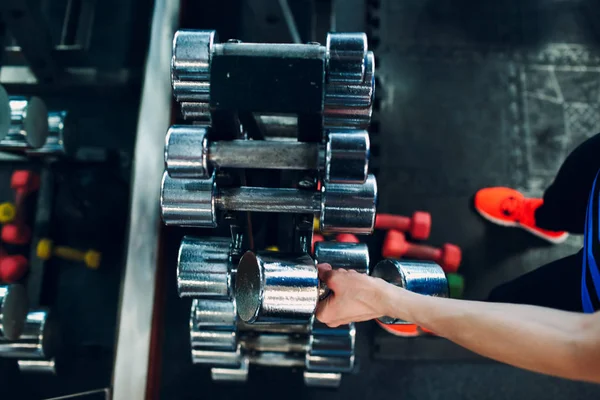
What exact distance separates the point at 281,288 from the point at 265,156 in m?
0.23

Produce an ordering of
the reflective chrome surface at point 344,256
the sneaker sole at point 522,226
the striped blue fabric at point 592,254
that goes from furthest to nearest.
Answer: the sneaker sole at point 522,226, the reflective chrome surface at point 344,256, the striped blue fabric at point 592,254

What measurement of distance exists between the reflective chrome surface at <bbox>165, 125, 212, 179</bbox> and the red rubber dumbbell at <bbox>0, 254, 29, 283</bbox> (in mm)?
1112

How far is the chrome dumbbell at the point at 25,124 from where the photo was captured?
134 cm

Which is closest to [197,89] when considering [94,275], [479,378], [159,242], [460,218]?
[159,242]

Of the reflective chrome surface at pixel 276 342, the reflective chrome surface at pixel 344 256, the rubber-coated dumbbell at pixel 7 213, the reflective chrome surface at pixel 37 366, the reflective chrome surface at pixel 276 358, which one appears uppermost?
the rubber-coated dumbbell at pixel 7 213

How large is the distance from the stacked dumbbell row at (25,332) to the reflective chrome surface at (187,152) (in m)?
0.87

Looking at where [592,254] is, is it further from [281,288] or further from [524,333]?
[281,288]

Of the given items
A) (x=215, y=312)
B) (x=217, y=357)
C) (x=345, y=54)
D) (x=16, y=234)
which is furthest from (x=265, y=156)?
(x=16, y=234)

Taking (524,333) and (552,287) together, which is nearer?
(524,333)

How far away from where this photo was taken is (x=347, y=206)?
878mm

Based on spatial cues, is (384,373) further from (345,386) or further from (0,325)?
(0,325)

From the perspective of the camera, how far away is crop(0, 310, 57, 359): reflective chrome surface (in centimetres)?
141

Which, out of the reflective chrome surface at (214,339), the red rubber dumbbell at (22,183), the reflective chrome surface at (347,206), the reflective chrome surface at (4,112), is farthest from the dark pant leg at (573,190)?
the red rubber dumbbell at (22,183)

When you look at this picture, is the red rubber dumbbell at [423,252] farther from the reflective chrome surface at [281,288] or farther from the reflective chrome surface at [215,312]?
the reflective chrome surface at [281,288]
